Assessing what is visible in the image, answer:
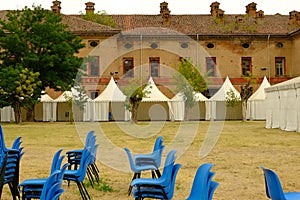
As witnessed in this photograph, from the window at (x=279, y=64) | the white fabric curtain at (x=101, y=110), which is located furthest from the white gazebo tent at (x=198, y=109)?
the window at (x=279, y=64)

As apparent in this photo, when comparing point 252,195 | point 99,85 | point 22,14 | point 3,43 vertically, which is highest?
point 22,14

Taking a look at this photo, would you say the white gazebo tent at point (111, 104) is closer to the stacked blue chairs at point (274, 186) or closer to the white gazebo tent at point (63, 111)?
the white gazebo tent at point (63, 111)

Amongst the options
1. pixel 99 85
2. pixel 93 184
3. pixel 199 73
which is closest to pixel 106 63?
pixel 99 85

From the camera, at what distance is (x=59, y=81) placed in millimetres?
36250

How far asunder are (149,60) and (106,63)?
4.21 meters

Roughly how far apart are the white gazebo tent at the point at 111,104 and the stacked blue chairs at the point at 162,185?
3166 centimetres

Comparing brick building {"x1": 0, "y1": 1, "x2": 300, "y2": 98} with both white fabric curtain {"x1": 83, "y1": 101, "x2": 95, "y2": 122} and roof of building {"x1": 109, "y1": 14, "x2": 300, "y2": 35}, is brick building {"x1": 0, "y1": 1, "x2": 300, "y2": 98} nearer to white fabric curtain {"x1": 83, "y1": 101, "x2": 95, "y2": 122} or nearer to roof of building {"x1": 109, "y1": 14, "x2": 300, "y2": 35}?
roof of building {"x1": 109, "y1": 14, "x2": 300, "y2": 35}

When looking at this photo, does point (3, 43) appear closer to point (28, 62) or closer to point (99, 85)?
point (28, 62)

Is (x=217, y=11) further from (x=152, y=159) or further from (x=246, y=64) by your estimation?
(x=152, y=159)

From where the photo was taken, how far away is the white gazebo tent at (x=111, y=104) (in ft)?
126

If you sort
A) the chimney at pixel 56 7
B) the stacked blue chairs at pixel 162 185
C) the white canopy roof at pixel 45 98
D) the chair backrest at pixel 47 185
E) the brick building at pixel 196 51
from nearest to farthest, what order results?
the chair backrest at pixel 47 185
the stacked blue chairs at pixel 162 185
the white canopy roof at pixel 45 98
the brick building at pixel 196 51
the chimney at pixel 56 7

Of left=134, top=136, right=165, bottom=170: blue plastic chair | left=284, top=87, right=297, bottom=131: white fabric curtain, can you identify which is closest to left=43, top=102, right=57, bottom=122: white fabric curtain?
left=284, top=87, right=297, bottom=131: white fabric curtain

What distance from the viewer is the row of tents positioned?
38.8 metres

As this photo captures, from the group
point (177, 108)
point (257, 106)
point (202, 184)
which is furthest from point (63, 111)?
point (202, 184)
